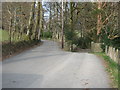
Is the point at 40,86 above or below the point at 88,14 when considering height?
below

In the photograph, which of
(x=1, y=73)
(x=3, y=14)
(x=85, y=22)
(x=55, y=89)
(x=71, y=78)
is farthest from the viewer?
(x=85, y=22)

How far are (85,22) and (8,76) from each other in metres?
28.9

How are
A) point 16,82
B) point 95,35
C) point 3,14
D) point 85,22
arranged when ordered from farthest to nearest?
point 85,22 → point 95,35 → point 3,14 → point 16,82

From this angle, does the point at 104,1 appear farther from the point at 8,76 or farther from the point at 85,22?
the point at 8,76

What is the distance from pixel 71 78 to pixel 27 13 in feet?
86.2

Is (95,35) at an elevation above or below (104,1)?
below

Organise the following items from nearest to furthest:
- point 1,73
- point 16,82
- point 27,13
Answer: point 16,82
point 1,73
point 27,13

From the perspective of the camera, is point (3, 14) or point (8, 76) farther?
point (3, 14)

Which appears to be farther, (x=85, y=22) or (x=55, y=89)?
(x=85, y=22)

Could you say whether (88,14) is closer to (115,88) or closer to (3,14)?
(3,14)

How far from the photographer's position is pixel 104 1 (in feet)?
92.1

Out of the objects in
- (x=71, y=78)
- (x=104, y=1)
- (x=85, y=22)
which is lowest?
(x=71, y=78)

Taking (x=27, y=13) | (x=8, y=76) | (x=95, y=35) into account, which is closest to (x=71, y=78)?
(x=8, y=76)

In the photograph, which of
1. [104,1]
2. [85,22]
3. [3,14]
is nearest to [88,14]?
[85,22]
